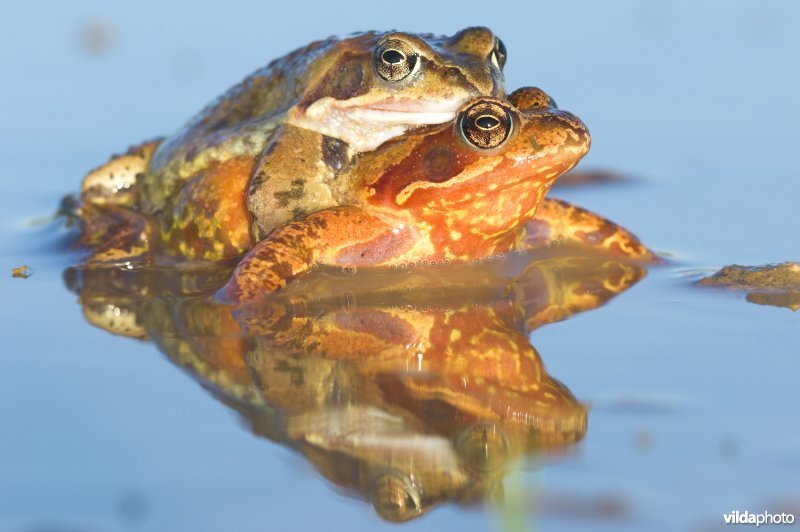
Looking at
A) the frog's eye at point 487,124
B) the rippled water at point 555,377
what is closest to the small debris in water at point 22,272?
the rippled water at point 555,377

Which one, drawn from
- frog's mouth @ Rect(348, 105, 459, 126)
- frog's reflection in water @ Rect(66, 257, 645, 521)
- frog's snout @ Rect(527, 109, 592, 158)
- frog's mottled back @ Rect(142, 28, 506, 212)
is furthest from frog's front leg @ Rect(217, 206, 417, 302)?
frog's snout @ Rect(527, 109, 592, 158)

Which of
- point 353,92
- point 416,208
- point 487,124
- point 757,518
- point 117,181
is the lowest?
point 757,518

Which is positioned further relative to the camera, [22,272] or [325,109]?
[22,272]

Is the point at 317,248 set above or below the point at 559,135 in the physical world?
below

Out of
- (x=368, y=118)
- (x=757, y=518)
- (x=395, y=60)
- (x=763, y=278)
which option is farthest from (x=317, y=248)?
(x=757, y=518)

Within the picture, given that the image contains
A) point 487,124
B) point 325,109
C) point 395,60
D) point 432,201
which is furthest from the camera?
point 325,109

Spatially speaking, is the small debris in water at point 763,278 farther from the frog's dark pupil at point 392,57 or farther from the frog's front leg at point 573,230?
the frog's dark pupil at point 392,57

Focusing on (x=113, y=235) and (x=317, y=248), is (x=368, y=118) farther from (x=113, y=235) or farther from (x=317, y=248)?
(x=113, y=235)
